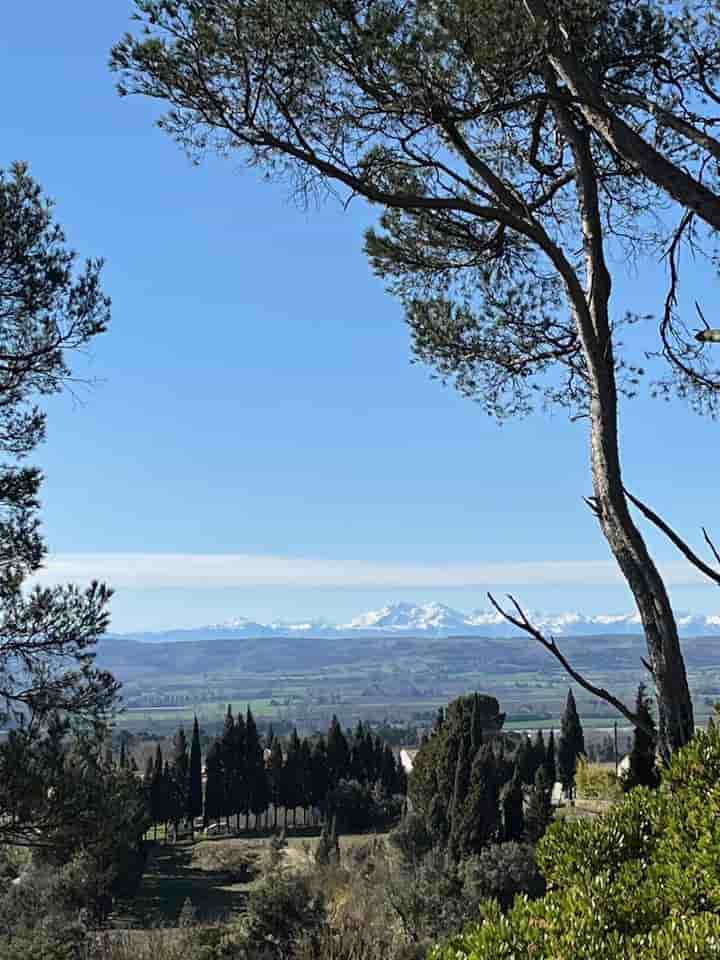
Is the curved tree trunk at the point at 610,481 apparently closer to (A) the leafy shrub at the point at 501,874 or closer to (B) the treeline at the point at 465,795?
(A) the leafy shrub at the point at 501,874

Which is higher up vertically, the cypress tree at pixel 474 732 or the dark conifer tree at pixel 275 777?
the cypress tree at pixel 474 732

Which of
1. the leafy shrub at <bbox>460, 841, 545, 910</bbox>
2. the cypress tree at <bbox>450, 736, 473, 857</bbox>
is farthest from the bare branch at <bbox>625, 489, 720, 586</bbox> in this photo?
the cypress tree at <bbox>450, 736, 473, 857</bbox>

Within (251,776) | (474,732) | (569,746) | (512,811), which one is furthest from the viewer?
(569,746)

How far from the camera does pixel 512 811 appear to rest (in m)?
30.2

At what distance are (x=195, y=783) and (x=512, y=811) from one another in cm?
1825

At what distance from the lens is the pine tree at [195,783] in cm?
4312

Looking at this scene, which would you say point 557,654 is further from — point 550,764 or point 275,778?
point 550,764

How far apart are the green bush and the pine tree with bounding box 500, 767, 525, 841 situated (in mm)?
28114

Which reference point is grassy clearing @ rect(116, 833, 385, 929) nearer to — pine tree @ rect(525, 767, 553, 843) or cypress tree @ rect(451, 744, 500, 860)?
cypress tree @ rect(451, 744, 500, 860)

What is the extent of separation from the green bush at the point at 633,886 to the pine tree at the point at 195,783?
1649 inches

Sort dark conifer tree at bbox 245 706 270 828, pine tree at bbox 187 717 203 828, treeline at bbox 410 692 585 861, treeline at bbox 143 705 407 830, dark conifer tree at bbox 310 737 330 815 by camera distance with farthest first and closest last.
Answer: dark conifer tree at bbox 310 737 330 815 → pine tree at bbox 187 717 203 828 → dark conifer tree at bbox 245 706 270 828 → treeline at bbox 143 705 407 830 → treeline at bbox 410 692 585 861

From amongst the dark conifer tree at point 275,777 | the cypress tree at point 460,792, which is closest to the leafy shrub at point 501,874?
the cypress tree at point 460,792

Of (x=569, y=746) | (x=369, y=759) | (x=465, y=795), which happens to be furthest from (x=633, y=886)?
(x=569, y=746)

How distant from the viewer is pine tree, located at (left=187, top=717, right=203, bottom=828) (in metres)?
43.1
